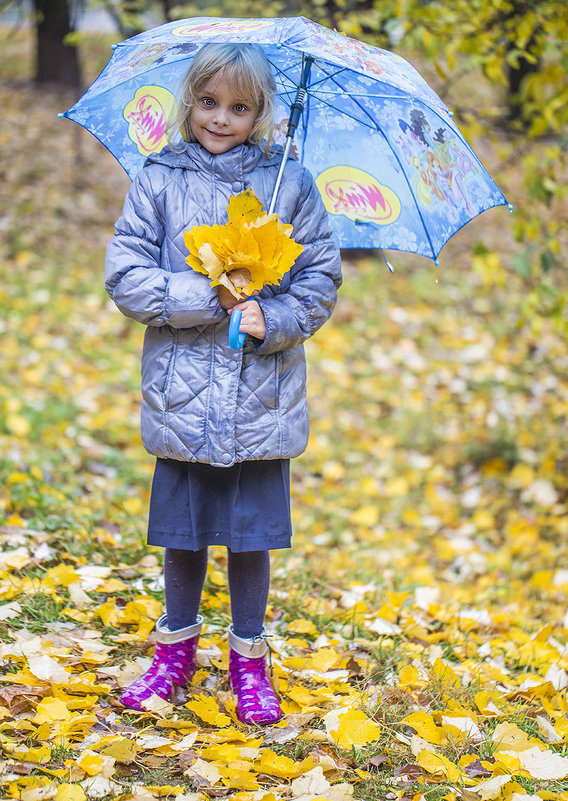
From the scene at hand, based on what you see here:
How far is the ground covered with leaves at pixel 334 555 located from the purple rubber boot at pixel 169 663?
6cm

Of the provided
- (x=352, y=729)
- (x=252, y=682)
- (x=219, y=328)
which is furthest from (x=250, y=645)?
(x=219, y=328)

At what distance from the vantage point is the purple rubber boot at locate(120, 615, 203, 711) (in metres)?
2.30

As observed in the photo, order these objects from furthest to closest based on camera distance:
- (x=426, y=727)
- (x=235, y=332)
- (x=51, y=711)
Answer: (x=426, y=727) < (x=51, y=711) < (x=235, y=332)

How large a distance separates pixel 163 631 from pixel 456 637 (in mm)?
1178

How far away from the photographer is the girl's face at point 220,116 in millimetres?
2117

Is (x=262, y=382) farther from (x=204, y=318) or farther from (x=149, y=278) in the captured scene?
(x=149, y=278)

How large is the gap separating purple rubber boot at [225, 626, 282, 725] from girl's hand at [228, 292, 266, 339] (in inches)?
35.7

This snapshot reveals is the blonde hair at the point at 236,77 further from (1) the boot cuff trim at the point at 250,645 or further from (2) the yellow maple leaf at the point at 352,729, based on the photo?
(2) the yellow maple leaf at the point at 352,729

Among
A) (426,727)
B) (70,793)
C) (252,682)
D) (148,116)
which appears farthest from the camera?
(148,116)

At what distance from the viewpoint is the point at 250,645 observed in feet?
7.70

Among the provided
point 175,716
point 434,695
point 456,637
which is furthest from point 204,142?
point 456,637

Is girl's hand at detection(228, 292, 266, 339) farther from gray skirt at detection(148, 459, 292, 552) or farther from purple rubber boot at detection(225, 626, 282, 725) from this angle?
purple rubber boot at detection(225, 626, 282, 725)

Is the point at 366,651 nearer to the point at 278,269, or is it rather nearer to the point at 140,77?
the point at 278,269

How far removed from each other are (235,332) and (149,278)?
10.8 inches
